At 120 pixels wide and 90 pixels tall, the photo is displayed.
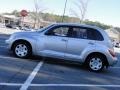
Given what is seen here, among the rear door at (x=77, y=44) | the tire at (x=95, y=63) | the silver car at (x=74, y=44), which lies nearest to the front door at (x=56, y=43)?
the silver car at (x=74, y=44)

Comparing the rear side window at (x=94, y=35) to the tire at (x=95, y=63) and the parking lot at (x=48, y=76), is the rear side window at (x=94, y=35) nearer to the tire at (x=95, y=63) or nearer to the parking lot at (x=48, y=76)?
the tire at (x=95, y=63)

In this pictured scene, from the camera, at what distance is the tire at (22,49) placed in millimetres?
13688

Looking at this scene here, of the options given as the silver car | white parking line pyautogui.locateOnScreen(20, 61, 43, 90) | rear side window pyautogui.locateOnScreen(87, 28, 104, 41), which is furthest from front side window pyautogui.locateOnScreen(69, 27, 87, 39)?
white parking line pyautogui.locateOnScreen(20, 61, 43, 90)

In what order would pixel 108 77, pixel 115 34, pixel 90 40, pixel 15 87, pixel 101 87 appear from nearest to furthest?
pixel 15 87, pixel 101 87, pixel 108 77, pixel 90 40, pixel 115 34

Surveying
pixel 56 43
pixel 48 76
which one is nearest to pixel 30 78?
pixel 48 76

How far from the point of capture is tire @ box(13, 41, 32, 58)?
1369cm

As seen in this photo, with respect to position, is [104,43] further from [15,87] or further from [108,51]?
[15,87]

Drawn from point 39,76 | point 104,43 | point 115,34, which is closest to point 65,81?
point 39,76

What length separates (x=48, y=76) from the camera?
10.8 meters

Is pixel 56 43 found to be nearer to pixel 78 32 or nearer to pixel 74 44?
pixel 74 44

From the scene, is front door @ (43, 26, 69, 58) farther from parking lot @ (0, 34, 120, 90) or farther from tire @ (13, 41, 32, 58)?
tire @ (13, 41, 32, 58)

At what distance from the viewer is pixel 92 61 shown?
43.7 feet

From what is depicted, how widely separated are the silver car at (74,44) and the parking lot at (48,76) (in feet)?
1.29

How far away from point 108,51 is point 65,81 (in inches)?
129
